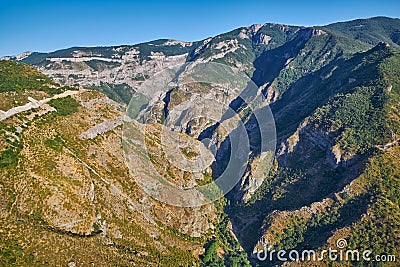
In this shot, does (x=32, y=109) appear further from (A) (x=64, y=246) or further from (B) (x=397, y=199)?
(B) (x=397, y=199)

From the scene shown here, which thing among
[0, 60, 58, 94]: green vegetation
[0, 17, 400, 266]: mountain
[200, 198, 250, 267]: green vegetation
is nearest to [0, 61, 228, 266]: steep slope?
[0, 17, 400, 266]: mountain

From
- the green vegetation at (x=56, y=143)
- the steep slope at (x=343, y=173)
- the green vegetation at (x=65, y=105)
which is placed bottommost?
the steep slope at (x=343, y=173)

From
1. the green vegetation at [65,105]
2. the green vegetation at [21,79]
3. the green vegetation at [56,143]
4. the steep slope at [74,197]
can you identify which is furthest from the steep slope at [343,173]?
the green vegetation at [21,79]

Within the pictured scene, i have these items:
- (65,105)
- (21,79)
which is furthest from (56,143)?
(21,79)

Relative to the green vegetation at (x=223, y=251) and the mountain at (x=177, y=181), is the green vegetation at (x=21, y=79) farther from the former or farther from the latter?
the green vegetation at (x=223, y=251)

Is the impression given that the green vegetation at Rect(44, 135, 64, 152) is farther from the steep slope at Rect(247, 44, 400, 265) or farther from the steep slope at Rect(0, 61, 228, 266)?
the steep slope at Rect(247, 44, 400, 265)

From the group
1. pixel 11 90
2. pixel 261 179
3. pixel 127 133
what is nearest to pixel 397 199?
pixel 261 179

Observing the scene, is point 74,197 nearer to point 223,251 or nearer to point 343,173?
point 223,251

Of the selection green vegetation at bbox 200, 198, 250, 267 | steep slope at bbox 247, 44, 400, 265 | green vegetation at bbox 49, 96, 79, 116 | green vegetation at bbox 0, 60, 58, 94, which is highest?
green vegetation at bbox 0, 60, 58, 94
